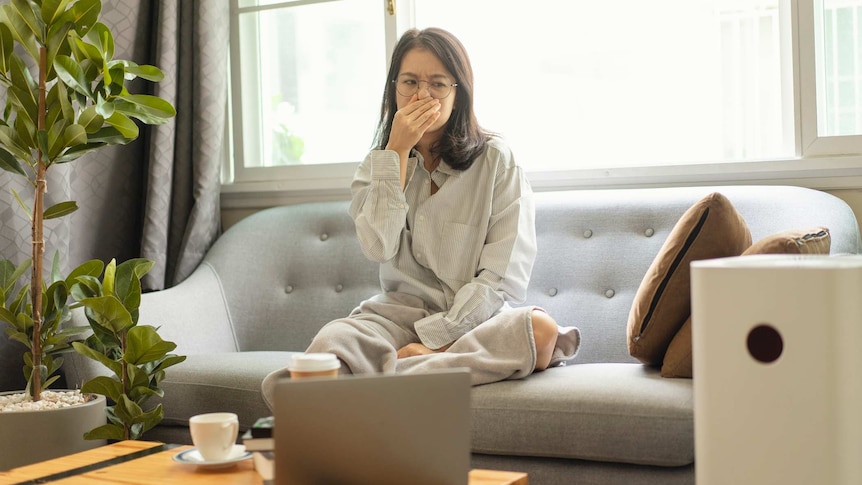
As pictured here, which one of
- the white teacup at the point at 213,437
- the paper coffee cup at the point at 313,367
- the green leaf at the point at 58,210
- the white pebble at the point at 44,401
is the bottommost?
the white pebble at the point at 44,401

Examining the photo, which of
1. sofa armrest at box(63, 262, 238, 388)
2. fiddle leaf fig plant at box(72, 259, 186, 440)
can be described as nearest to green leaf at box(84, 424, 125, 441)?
fiddle leaf fig plant at box(72, 259, 186, 440)

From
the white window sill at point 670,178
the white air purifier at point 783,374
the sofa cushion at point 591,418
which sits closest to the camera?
the white air purifier at point 783,374

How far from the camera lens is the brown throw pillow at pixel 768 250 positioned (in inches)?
67.1

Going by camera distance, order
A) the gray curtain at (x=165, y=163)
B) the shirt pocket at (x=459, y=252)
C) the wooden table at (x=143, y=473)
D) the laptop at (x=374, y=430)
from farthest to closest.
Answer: the gray curtain at (x=165, y=163) < the shirt pocket at (x=459, y=252) < the wooden table at (x=143, y=473) < the laptop at (x=374, y=430)

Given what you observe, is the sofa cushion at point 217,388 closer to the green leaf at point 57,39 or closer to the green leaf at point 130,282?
the green leaf at point 130,282

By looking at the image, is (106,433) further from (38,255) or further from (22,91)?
(22,91)

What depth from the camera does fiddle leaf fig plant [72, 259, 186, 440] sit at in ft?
6.61

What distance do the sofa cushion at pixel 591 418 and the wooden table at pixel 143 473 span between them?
19.4 inches

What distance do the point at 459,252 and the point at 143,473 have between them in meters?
1.12

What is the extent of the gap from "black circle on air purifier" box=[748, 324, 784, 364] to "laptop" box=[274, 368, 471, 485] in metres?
0.39

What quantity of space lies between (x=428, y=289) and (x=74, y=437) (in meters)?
0.86

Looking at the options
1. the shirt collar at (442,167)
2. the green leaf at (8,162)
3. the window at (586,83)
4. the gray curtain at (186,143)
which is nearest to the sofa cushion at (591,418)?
the shirt collar at (442,167)

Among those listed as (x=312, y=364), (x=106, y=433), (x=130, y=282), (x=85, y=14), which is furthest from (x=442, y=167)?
(x=312, y=364)

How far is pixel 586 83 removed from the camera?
2787 mm
